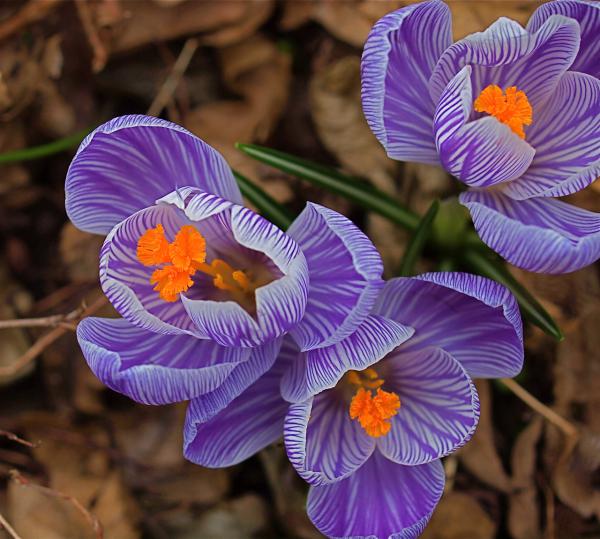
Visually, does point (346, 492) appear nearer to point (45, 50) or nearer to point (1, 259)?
point (1, 259)

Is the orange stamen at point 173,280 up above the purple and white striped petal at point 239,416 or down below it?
above

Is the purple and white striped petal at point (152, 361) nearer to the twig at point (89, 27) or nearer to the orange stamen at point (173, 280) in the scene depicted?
the orange stamen at point (173, 280)

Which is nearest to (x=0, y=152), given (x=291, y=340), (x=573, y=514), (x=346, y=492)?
(x=291, y=340)

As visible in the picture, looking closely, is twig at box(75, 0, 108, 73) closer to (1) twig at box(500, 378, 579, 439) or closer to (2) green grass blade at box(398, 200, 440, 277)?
(2) green grass blade at box(398, 200, 440, 277)

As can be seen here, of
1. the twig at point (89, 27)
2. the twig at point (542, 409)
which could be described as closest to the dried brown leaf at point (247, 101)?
the twig at point (89, 27)

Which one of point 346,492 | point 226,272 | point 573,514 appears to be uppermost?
point 226,272

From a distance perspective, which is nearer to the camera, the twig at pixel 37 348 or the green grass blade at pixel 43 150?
the twig at pixel 37 348
